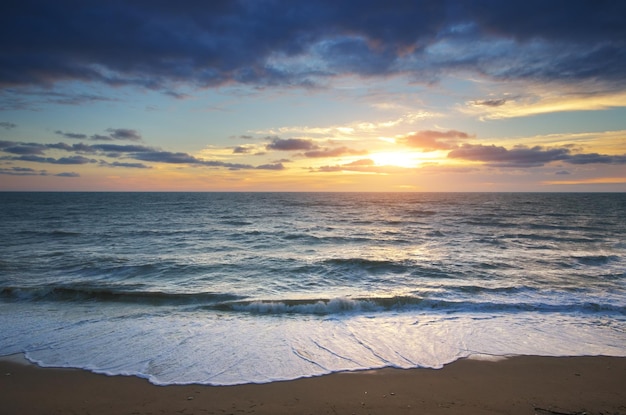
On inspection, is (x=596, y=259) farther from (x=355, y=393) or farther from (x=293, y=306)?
(x=355, y=393)

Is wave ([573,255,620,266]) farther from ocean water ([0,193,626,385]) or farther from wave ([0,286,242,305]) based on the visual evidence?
wave ([0,286,242,305])

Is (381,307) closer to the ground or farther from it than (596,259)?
closer to the ground

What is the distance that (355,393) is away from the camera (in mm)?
6488

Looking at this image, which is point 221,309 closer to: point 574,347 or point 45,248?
point 574,347

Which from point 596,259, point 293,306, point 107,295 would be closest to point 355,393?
point 293,306

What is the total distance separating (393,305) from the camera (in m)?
12.5

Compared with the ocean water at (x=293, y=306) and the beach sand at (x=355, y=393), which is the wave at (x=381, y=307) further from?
the beach sand at (x=355, y=393)

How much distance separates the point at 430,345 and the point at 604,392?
3357 mm

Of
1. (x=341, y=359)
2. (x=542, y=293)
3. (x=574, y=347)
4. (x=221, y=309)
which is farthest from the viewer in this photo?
(x=542, y=293)

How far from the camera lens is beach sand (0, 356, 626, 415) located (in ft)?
19.7

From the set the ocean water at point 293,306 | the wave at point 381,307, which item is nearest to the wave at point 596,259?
the ocean water at point 293,306

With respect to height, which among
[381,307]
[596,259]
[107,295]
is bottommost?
[107,295]

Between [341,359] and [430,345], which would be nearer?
[341,359]

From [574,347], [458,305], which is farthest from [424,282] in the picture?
[574,347]
